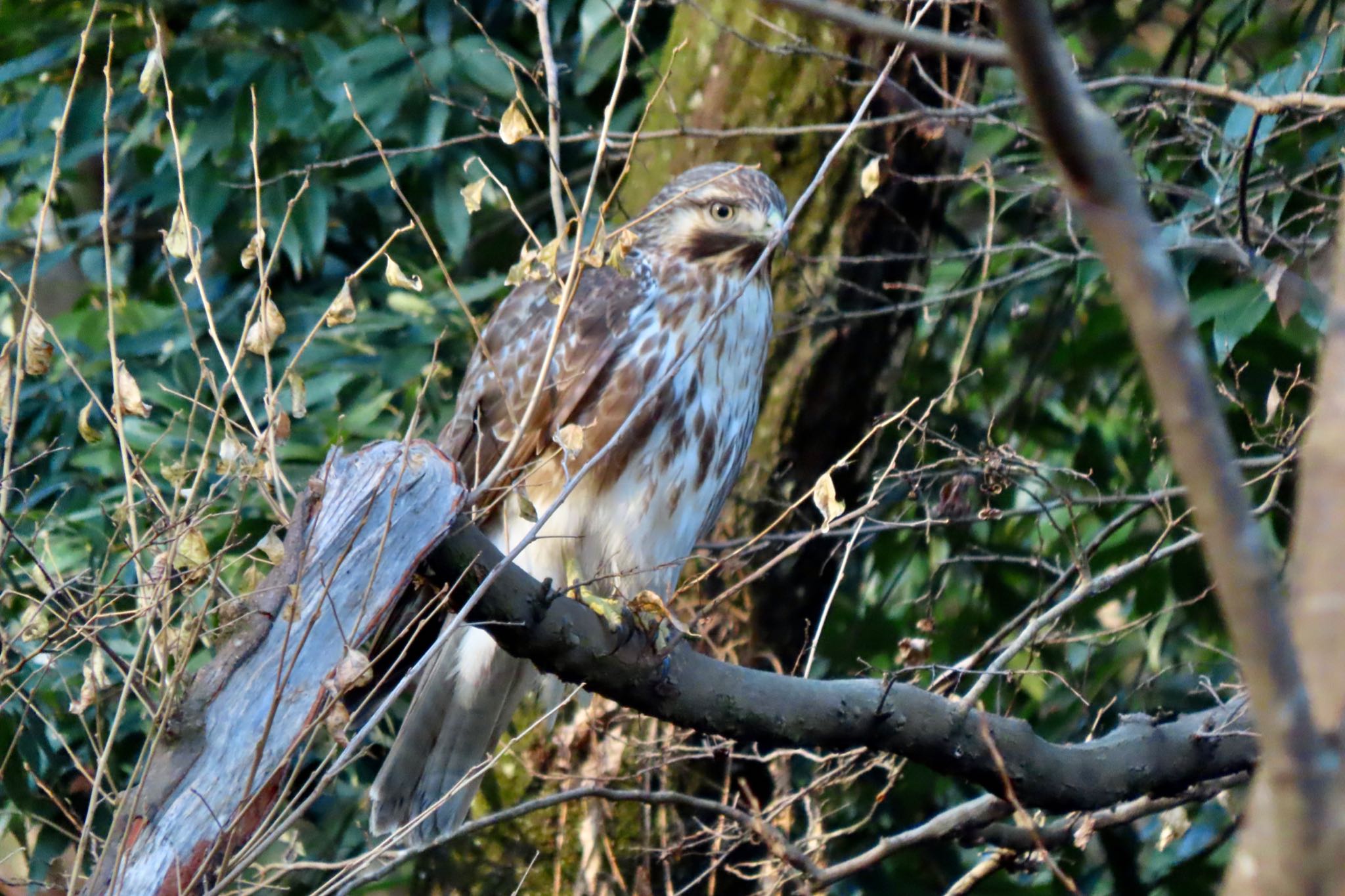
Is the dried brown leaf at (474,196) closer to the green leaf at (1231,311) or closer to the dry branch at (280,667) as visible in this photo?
the dry branch at (280,667)

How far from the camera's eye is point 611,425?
3182 mm

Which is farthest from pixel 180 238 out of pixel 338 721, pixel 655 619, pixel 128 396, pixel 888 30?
pixel 888 30

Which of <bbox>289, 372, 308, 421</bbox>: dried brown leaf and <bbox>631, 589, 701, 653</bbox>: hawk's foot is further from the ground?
<bbox>289, 372, 308, 421</bbox>: dried brown leaf

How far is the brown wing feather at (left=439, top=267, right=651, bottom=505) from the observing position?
10.4 feet

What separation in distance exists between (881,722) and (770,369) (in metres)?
1.66

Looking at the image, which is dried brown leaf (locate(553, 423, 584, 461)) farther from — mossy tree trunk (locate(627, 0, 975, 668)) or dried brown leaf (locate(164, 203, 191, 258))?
mossy tree trunk (locate(627, 0, 975, 668))

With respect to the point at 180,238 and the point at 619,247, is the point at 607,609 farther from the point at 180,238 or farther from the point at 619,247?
the point at 180,238

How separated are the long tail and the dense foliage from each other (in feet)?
1.20

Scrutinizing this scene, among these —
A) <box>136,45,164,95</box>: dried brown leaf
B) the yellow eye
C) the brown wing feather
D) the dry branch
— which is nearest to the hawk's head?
the yellow eye

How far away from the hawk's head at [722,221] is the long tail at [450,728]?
3.38ft

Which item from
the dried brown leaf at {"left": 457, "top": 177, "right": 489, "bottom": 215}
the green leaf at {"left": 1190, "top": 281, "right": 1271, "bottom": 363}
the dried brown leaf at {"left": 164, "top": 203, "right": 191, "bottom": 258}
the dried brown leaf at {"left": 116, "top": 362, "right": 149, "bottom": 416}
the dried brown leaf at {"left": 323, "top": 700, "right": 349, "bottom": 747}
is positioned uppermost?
the green leaf at {"left": 1190, "top": 281, "right": 1271, "bottom": 363}

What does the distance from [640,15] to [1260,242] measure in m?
1.92

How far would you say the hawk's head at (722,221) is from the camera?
336 centimetres

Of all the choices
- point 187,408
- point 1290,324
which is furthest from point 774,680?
point 187,408
